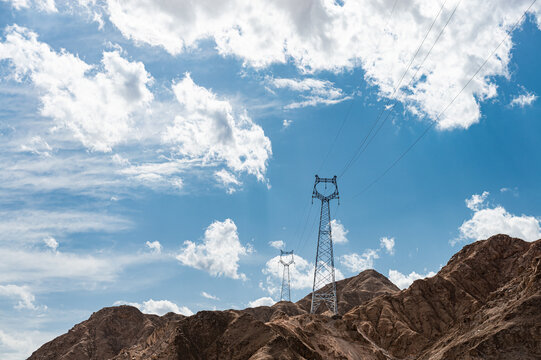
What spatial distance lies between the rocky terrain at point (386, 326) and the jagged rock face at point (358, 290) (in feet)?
2.91

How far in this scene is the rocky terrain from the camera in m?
56.5

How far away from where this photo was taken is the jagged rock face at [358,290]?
156 m

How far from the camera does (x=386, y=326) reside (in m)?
105

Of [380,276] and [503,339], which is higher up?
[380,276]

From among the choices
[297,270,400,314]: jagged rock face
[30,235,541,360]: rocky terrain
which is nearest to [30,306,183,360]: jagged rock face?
[30,235,541,360]: rocky terrain

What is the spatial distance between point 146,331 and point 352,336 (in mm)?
71990

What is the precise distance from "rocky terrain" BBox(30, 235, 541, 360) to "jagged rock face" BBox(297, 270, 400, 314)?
0.89m

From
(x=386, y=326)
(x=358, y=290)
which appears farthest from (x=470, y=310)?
(x=358, y=290)

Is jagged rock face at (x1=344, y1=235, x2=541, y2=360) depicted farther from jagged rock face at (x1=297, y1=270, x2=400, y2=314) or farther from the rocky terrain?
jagged rock face at (x1=297, y1=270, x2=400, y2=314)

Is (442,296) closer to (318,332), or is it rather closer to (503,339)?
(318,332)

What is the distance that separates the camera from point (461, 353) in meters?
56.3

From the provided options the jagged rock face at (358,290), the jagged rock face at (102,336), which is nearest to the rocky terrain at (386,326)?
the jagged rock face at (102,336)

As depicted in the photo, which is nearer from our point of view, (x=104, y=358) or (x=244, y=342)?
(x=244, y=342)

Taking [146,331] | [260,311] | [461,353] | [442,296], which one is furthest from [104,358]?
[461,353]
